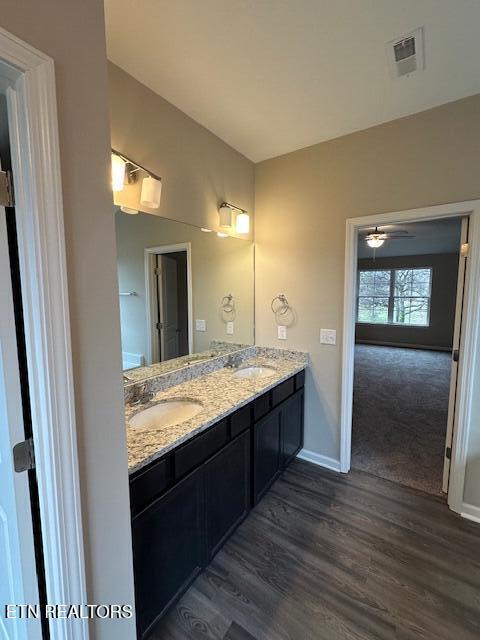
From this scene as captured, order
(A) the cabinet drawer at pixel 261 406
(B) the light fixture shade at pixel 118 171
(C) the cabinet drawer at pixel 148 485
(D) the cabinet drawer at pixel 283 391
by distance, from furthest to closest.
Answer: (D) the cabinet drawer at pixel 283 391 → (A) the cabinet drawer at pixel 261 406 → (B) the light fixture shade at pixel 118 171 → (C) the cabinet drawer at pixel 148 485

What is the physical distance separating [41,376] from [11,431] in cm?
20

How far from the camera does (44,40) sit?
2.53 ft

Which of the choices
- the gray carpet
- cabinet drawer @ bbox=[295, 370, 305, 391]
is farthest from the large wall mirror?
the gray carpet

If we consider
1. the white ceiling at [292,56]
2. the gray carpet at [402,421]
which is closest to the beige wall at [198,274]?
the white ceiling at [292,56]

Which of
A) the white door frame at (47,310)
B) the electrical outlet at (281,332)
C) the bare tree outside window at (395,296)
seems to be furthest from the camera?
the bare tree outside window at (395,296)

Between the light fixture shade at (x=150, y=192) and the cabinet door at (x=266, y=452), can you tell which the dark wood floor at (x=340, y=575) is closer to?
the cabinet door at (x=266, y=452)

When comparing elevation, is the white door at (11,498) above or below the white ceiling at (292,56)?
below

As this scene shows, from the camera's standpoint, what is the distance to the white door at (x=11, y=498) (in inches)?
32.0

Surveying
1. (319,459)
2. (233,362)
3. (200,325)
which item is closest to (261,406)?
(233,362)

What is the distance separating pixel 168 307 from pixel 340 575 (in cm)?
197

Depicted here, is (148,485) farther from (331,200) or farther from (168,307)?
(331,200)

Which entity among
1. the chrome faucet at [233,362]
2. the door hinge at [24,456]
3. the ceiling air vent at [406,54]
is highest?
the ceiling air vent at [406,54]

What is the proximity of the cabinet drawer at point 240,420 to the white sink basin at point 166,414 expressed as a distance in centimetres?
22

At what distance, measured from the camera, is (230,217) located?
2.46 meters
